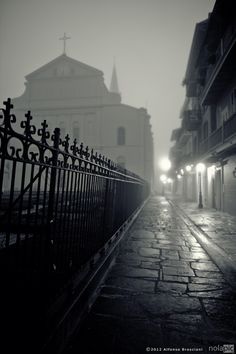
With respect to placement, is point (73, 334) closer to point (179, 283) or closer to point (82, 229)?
point (82, 229)

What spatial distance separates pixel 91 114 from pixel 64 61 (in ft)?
35.2

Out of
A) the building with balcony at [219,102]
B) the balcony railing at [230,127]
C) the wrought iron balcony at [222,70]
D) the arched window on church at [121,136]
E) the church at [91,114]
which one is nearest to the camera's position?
the wrought iron balcony at [222,70]

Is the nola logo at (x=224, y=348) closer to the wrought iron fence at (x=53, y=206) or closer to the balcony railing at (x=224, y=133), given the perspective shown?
the wrought iron fence at (x=53, y=206)

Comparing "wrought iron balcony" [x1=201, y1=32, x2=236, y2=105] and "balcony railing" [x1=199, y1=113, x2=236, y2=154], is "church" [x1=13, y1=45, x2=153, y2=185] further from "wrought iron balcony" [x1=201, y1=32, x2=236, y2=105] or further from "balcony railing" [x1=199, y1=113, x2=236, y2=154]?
"balcony railing" [x1=199, y1=113, x2=236, y2=154]

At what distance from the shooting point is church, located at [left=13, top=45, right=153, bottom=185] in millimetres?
33062

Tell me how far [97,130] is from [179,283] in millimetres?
31775

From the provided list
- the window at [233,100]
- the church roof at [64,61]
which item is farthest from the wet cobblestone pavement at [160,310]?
the church roof at [64,61]

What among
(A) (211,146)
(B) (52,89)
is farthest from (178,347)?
(B) (52,89)

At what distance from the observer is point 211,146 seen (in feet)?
43.4

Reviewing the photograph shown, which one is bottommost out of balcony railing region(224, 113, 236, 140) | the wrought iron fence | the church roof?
the wrought iron fence

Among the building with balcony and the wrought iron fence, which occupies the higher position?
the building with balcony

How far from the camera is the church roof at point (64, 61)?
34.0m

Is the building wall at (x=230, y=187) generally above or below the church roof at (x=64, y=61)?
below

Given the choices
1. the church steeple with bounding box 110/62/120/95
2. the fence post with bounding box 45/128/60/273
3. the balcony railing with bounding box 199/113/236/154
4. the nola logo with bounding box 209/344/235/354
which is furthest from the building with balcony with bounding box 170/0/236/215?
the church steeple with bounding box 110/62/120/95
